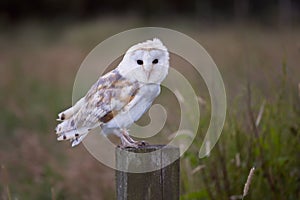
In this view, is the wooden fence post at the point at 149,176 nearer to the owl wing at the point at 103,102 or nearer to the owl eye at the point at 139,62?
the owl wing at the point at 103,102

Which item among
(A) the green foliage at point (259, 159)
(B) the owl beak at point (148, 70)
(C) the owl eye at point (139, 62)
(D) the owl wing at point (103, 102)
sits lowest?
(A) the green foliage at point (259, 159)

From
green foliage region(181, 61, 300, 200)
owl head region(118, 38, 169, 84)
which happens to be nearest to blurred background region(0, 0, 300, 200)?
green foliage region(181, 61, 300, 200)

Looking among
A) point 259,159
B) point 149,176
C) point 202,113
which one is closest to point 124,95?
point 149,176

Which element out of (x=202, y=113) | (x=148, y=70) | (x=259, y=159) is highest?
(x=148, y=70)

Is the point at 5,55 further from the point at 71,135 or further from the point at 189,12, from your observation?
the point at 71,135

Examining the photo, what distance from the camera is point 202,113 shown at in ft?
16.1

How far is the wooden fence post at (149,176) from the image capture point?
8.94 ft

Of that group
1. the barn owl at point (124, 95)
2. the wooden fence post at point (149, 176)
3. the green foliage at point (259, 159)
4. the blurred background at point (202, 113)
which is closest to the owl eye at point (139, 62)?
the barn owl at point (124, 95)

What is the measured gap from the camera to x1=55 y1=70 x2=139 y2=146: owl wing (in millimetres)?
2699

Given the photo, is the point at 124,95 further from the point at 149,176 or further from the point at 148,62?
the point at 149,176

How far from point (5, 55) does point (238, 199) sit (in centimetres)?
935

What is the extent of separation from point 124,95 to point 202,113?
2264 mm

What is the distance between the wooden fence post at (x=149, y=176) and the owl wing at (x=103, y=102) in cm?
17

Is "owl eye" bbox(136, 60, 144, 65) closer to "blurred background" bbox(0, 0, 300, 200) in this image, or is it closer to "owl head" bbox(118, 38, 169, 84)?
"owl head" bbox(118, 38, 169, 84)
